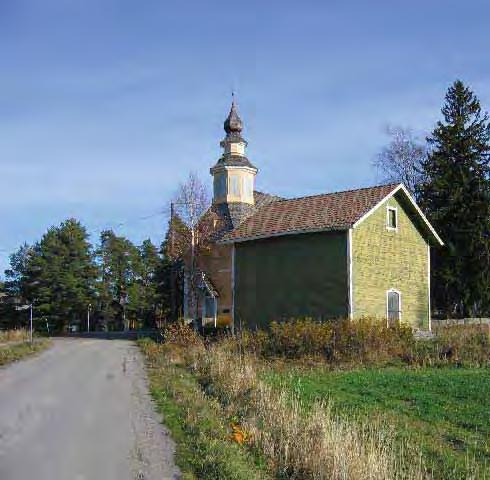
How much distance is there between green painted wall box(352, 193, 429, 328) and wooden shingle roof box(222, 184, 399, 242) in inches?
25.2

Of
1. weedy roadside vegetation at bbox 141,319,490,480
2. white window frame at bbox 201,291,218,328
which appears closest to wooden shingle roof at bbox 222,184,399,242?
white window frame at bbox 201,291,218,328

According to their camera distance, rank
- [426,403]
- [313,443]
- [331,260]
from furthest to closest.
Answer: [331,260]
[426,403]
[313,443]

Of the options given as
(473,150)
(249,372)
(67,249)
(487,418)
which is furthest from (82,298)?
(487,418)

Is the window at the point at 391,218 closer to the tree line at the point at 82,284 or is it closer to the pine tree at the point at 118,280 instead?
the tree line at the point at 82,284

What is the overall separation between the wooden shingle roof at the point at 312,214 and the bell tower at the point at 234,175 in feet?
11.1

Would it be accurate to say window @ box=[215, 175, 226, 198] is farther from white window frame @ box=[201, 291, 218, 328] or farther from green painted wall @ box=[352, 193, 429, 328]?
green painted wall @ box=[352, 193, 429, 328]

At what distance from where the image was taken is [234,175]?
36.0m

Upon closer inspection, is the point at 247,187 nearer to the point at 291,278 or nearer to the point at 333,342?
the point at 291,278

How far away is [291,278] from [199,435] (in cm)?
1915

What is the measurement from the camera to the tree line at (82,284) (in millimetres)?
57062

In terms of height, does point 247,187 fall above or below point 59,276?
above

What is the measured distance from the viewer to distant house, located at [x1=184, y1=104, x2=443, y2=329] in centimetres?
2642

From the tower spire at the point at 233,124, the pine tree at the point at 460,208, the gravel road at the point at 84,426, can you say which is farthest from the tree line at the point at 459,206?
the gravel road at the point at 84,426

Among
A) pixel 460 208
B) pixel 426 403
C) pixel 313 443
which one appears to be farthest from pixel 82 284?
pixel 313 443
